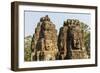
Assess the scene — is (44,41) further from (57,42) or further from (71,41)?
(71,41)

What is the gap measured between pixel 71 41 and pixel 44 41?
22 cm

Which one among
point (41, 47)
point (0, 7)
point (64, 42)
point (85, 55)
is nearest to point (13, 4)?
point (0, 7)

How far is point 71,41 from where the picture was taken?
182 cm

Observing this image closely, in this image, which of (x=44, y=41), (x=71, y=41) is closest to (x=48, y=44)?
(x=44, y=41)

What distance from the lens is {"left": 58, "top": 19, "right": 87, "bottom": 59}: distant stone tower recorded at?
5.87ft

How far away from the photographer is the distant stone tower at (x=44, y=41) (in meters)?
1.71

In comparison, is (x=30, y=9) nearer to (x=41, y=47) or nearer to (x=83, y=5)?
(x=41, y=47)

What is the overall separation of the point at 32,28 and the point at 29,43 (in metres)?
0.11

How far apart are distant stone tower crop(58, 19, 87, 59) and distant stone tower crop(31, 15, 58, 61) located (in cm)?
6

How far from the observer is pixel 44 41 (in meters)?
1.73

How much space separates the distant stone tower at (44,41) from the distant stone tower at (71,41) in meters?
0.06

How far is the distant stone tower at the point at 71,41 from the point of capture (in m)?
1.79

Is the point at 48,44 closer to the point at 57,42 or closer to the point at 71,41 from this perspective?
the point at 57,42

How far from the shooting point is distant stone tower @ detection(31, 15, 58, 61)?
171 centimetres
